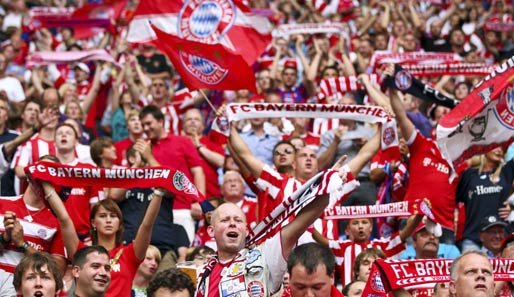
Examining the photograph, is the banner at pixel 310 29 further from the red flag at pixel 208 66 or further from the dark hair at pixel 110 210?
A: the dark hair at pixel 110 210

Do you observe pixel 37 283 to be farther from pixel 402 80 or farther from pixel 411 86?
pixel 411 86

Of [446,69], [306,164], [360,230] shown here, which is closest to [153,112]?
[306,164]

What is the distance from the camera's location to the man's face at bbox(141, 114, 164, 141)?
40.1ft

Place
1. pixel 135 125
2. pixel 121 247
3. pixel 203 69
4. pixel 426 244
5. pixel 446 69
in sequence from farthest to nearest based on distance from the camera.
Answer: pixel 446 69
pixel 135 125
pixel 203 69
pixel 426 244
pixel 121 247

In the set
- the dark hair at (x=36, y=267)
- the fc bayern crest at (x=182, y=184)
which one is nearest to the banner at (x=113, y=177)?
the fc bayern crest at (x=182, y=184)

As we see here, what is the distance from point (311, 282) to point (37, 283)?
2.29 m

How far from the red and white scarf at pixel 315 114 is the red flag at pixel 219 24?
1903 mm

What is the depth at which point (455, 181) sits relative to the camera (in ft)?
39.3

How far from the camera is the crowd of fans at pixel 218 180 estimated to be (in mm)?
8133

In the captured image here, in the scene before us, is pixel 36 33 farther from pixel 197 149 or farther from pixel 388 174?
pixel 388 174

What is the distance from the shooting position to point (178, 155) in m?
12.3

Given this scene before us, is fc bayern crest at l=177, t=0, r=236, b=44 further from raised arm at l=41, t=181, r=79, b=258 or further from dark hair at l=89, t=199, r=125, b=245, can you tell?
raised arm at l=41, t=181, r=79, b=258

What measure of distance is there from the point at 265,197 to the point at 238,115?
1105 mm

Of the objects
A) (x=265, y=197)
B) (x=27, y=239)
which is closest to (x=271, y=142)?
(x=265, y=197)
